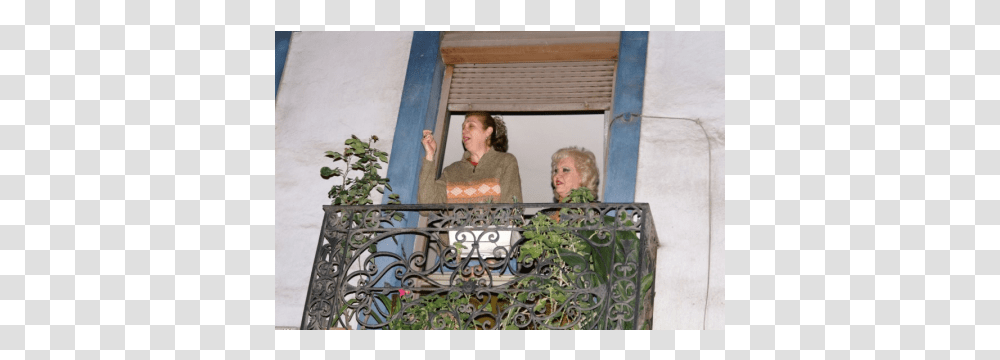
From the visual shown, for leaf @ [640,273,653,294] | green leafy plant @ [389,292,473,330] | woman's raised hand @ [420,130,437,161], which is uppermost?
woman's raised hand @ [420,130,437,161]

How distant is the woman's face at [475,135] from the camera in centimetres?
631

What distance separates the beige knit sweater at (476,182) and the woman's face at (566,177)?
0.79 feet

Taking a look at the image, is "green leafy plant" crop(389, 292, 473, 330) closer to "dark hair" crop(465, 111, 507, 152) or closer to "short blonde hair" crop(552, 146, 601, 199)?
"short blonde hair" crop(552, 146, 601, 199)

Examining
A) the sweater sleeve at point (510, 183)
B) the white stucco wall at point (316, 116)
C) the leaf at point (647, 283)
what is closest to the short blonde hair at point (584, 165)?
the sweater sleeve at point (510, 183)

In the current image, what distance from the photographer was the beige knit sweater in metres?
5.94

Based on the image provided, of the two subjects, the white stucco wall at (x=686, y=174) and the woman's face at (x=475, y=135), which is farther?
the woman's face at (x=475, y=135)

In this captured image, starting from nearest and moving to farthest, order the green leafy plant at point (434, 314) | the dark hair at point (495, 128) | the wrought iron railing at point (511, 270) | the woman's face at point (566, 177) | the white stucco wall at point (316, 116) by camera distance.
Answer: the wrought iron railing at point (511, 270) < the green leafy plant at point (434, 314) < the woman's face at point (566, 177) < the white stucco wall at point (316, 116) < the dark hair at point (495, 128)

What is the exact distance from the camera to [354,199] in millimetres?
5637

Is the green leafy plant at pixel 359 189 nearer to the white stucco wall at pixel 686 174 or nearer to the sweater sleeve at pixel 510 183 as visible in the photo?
the sweater sleeve at pixel 510 183

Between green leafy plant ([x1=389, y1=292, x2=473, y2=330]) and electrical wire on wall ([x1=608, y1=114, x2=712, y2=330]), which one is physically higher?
electrical wire on wall ([x1=608, y1=114, x2=712, y2=330])

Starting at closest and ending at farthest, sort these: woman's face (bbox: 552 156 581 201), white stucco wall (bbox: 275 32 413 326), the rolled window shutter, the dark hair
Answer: woman's face (bbox: 552 156 581 201) < white stucco wall (bbox: 275 32 413 326) < the dark hair < the rolled window shutter

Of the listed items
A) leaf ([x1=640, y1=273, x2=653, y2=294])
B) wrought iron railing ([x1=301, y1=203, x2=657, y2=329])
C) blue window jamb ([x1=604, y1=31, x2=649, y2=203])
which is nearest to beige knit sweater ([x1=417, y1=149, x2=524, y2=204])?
wrought iron railing ([x1=301, y1=203, x2=657, y2=329])

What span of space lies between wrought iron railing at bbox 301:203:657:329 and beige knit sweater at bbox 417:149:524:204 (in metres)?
0.49

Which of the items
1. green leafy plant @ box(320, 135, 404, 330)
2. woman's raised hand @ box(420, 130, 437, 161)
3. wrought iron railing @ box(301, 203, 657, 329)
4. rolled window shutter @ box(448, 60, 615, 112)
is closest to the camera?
wrought iron railing @ box(301, 203, 657, 329)
